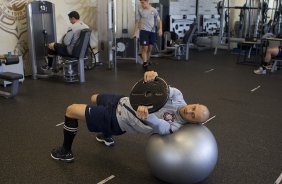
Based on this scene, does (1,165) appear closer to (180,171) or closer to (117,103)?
(117,103)

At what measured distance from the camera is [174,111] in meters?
2.00

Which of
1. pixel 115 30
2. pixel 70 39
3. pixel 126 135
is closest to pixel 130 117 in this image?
pixel 126 135

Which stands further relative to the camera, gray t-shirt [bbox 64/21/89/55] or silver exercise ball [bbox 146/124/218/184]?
gray t-shirt [bbox 64/21/89/55]

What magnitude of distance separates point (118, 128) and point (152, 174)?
1.29 feet

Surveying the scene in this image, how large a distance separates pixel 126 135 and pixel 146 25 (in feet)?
11.6

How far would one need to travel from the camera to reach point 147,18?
583 cm

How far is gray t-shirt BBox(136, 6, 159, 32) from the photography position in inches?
229

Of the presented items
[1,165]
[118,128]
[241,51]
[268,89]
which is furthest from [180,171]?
[241,51]

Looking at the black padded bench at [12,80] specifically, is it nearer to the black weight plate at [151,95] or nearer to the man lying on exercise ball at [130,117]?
the man lying on exercise ball at [130,117]

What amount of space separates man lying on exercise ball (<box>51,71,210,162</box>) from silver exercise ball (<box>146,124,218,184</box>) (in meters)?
0.07

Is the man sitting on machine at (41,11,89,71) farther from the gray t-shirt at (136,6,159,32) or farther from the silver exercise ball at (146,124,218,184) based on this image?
the silver exercise ball at (146,124,218,184)

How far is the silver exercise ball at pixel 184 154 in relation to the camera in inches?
72.8

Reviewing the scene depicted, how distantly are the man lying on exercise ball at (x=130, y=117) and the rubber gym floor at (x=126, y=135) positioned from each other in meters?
0.23

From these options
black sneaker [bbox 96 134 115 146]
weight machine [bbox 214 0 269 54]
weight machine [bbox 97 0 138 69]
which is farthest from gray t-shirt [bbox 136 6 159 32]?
black sneaker [bbox 96 134 115 146]
